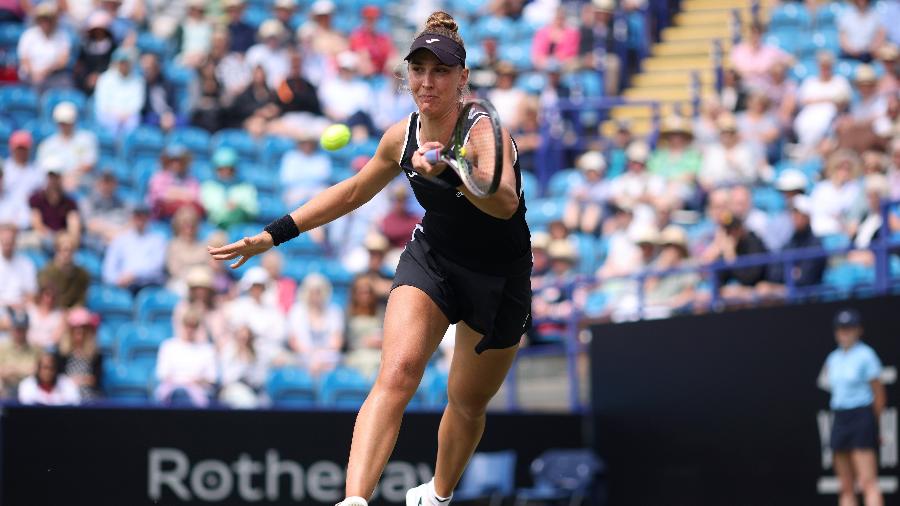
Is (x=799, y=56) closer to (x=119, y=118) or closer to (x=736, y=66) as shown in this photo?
(x=736, y=66)

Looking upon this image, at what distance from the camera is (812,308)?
11.8 metres

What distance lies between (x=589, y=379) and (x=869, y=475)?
3.23 m

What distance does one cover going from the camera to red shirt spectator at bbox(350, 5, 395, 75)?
17.1m

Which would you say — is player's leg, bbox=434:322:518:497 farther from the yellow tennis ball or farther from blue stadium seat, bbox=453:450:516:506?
blue stadium seat, bbox=453:450:516:506

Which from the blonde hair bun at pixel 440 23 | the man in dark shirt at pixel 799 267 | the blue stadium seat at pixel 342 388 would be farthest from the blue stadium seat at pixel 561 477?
the blonde hair bun at pixel 440 23

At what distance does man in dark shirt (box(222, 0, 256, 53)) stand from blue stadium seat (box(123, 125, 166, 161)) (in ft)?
6.22

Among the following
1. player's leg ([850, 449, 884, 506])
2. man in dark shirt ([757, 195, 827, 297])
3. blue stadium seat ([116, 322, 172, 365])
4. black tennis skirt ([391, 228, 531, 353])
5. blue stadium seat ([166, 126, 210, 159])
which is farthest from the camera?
blue stadium seat ([166, 126, 210, 159])

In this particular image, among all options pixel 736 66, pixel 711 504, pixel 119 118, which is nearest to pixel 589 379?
pixel 711 504

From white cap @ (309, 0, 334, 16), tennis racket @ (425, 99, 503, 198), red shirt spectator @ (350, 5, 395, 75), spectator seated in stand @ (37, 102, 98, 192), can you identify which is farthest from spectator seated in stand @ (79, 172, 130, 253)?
tennis racket @ (425, 99, 503, 198)

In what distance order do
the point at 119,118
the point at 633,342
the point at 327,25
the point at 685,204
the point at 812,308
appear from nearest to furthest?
the point at 812,308 → the point at 633,342 → the point at 685,204 → the point at 119,118 → the point at 327,25

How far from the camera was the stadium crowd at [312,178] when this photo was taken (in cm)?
1269

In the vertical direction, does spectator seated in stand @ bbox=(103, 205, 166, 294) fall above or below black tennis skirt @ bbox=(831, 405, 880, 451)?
above

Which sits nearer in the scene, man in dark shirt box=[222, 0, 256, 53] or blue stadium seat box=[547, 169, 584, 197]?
blue stadium seat box=[547, 169, 584, 197]

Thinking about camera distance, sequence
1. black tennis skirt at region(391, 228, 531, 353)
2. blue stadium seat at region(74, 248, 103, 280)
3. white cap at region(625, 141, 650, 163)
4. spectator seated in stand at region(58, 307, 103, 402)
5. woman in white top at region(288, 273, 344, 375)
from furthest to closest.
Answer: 1. white cap at region(625, 141, 650, 163)
2. blue stadium seat at region(74, 248, 103, 280)
3. woman in white top at region(288, 273, 344, 375)
4. spectator seated in stand at region(58, 307, 103, 402)
5. black tennis skirt at region(391, 228, 531, 353)
